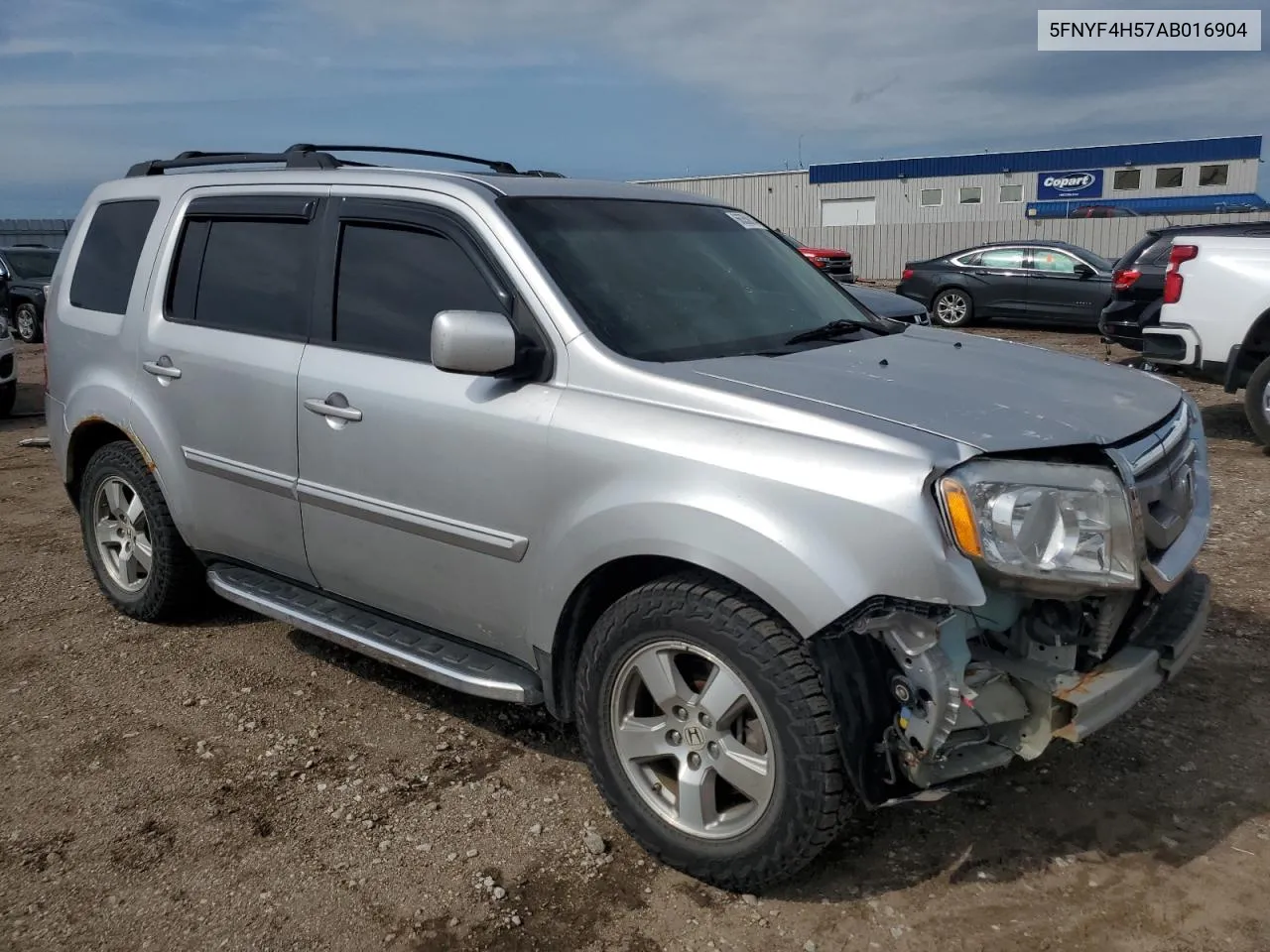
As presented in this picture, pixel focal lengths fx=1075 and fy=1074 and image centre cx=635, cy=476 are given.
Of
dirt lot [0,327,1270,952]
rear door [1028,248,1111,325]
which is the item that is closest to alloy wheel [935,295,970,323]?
rear door [1028,248,1111,325]

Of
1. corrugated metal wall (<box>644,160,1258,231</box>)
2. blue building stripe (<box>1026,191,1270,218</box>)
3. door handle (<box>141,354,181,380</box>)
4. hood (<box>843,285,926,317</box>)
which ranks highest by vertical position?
corrugated metal wall (<box>644,160,1258,231</box>)

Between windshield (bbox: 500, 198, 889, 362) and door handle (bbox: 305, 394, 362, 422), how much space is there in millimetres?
818

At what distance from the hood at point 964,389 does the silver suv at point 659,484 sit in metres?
0.02

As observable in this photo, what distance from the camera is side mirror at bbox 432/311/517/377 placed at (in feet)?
9.70

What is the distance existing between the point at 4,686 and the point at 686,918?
Answer: 10.1 feet

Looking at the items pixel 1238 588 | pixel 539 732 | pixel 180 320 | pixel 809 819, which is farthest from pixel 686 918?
pixel 1238 588

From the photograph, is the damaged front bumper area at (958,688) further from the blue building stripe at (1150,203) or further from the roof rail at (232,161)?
the blue building stripe at (1150,203)

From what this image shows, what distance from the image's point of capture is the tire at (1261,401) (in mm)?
7816

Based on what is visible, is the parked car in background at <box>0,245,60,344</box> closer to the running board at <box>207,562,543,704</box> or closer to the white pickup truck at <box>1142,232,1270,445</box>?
the running board at <box>207,562,543,704</box>

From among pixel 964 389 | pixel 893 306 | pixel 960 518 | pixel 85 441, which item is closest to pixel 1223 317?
pixel 893 306

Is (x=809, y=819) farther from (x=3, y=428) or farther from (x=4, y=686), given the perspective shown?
(x=3, y=428)

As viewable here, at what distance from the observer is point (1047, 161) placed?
42094mm

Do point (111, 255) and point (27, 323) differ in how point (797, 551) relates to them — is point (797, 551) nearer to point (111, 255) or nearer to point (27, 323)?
point (111, 255)

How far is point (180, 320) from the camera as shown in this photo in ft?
14.1
